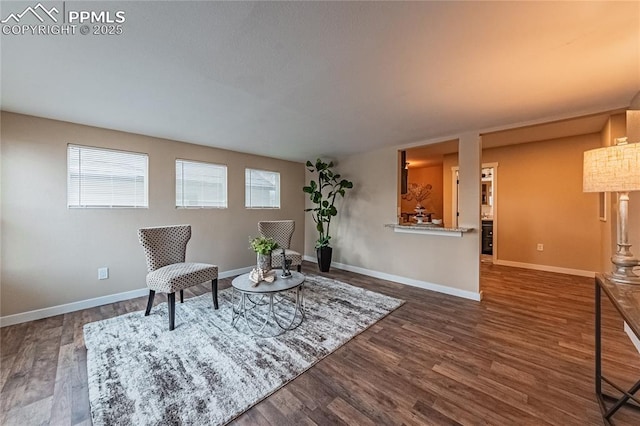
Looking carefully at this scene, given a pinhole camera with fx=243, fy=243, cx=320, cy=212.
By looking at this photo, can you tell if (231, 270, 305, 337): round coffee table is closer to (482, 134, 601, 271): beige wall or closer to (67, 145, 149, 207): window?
(67, 145, 149, 207): window

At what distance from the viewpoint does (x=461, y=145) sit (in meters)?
3.43

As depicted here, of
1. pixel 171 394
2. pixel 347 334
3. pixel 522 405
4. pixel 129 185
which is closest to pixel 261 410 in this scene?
pixel 171 394

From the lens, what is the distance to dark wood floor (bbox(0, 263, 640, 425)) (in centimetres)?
147

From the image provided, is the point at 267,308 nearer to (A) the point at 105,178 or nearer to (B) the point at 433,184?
(A) the point at 105,178

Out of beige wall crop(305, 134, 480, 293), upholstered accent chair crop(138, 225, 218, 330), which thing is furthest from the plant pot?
upholstered accent chair crop(138, 225, 218, 330)

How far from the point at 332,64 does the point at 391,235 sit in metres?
3.11

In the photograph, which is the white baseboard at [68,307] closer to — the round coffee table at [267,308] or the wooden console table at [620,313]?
the round coffee table at [267,308]

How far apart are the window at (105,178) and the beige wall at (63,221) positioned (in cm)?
8

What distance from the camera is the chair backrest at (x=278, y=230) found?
4.17 meters

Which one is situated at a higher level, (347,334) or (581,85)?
(581,85)

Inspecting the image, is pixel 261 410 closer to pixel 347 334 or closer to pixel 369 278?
pixel 347 334

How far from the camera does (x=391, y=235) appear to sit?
167 inches

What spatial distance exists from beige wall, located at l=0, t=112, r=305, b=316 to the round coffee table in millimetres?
1619

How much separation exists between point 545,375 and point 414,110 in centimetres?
253
